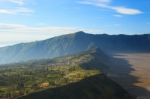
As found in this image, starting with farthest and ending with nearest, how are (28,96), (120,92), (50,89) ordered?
(120,92), (50,89), (28,96)

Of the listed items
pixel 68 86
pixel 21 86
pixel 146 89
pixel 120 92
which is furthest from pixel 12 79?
pixel 146 89

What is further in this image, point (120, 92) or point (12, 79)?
point (12, 79)

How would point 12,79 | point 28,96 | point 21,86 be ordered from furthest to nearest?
point 12,79 → point 21,86 → point 28,96

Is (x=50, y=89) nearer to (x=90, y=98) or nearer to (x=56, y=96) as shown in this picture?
(x=56, y=96)

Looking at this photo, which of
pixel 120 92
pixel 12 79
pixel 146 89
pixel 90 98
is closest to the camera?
pixel 90 98

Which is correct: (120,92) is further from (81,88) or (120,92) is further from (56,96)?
(56,96)

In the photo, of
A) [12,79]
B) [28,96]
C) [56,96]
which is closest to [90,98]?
[56,96]
